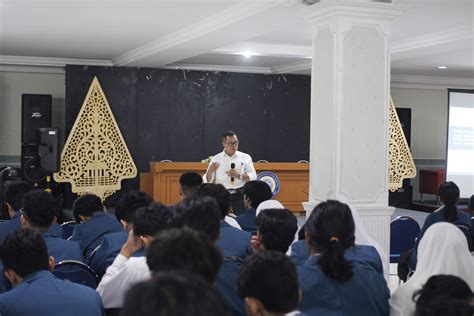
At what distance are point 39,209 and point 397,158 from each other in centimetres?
774

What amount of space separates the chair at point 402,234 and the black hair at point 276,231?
8.57ft

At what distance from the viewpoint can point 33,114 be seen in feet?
36.1

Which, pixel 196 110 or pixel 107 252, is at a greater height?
pixel 196 110

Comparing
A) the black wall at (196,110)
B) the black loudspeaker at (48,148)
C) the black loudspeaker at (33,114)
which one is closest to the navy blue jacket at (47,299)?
the black loudspeaker at (48,148)

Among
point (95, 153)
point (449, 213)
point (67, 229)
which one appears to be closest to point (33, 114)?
point (95, 153)

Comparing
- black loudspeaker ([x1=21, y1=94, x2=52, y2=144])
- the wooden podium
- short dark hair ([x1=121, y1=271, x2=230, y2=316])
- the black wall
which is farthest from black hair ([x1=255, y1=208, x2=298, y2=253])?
the black wall

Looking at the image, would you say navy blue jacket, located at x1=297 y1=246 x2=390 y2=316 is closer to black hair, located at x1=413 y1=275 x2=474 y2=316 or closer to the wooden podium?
black hair, located at x1=413 y1=275 x2=474 y2=316

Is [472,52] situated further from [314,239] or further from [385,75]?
[314,239]

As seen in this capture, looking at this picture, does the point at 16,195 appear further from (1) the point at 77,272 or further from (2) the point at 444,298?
(2) the point at 444,298

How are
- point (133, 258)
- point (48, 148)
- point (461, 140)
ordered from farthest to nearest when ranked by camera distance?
point (461, 140)
point (48, 148)
point (133, 258)

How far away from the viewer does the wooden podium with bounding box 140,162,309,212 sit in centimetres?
1024

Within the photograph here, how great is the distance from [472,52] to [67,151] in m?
6.06

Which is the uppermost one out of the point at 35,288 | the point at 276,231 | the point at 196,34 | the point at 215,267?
the point at 196,34

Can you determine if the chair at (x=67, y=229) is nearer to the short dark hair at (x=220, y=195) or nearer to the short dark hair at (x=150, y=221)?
the short dark hair at (x=220, y=195)
